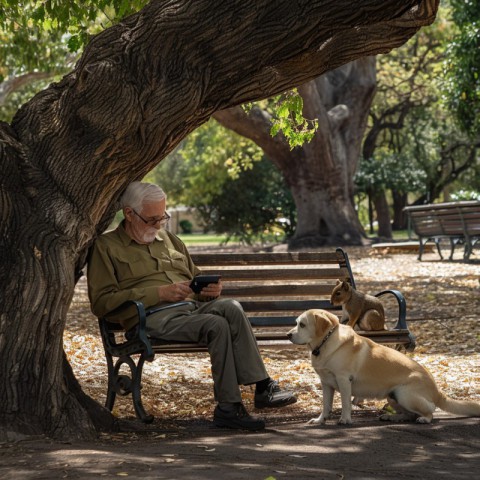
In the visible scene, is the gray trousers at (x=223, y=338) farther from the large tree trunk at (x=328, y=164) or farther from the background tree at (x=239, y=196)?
the background tree at (x=239, y=196)

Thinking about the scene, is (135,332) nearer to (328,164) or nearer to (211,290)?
(211,290)

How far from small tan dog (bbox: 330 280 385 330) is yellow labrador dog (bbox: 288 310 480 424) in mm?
1391

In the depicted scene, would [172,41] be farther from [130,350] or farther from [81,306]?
[81,306]

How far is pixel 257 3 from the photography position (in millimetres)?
6203

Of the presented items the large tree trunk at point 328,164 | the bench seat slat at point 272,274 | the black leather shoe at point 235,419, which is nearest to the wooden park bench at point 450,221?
the large tree trunk at point 328,164

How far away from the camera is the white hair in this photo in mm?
6641

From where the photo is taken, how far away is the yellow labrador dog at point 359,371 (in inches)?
247

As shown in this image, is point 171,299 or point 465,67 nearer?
point 171,299

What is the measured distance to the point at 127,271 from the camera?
6.66 metres

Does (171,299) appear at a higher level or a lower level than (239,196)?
lower

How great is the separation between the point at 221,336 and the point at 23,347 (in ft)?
3.88

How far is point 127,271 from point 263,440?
5.24 feet

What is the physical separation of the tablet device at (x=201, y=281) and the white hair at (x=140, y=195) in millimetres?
573

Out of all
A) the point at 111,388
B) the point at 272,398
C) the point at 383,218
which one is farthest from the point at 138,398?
the point at 383,218
